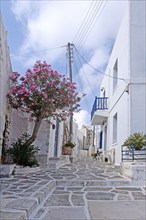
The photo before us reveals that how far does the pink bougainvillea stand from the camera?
800 centimetres

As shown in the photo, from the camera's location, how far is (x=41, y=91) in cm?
828

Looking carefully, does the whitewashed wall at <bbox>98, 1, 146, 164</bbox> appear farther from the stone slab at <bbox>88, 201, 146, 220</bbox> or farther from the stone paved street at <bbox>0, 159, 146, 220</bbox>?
the stone slab at <bbox>88, 201, 146, 220</bbox>

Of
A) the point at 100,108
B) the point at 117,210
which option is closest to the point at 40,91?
the point at 117,210

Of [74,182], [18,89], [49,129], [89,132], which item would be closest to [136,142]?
[74,182]

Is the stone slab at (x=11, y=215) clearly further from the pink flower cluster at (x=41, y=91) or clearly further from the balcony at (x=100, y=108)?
the balcony at (x=100, y=108)

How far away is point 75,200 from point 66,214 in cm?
89

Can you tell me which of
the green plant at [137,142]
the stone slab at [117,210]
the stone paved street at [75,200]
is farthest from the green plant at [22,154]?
the stone slab at [117,210]

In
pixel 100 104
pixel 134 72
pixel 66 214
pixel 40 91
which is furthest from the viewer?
pixel 100 104

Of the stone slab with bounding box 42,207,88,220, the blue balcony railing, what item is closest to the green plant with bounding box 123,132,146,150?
the stone slab with bounding box 42,207,88,220

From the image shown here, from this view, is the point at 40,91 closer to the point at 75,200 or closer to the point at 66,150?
the point at 75,200

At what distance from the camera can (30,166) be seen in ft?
27.0

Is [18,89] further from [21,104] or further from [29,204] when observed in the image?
[29,204]

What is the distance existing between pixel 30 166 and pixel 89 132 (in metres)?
30.4

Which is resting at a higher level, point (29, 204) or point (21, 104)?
point (21, 104)
